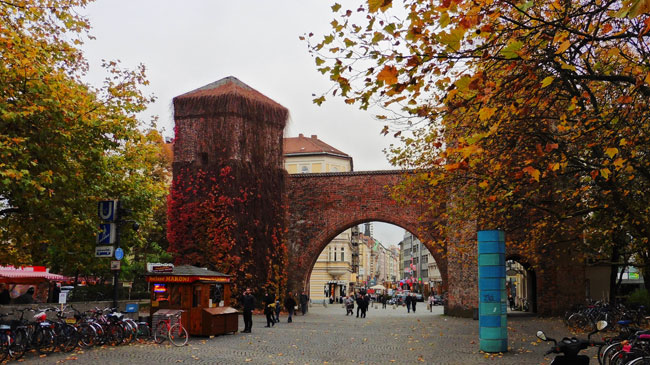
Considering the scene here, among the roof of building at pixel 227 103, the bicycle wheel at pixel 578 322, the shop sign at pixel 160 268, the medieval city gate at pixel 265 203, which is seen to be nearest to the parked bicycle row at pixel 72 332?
the shop sign at pixel 160 268

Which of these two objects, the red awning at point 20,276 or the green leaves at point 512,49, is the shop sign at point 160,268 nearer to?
the red awning at point 20,276

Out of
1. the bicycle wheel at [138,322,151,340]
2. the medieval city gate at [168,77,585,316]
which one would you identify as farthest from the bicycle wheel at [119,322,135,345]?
the medieval city gate at [168,77,585,316]

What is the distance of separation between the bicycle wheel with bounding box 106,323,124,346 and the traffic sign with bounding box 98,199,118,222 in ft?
9.22

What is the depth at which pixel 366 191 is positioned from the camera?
1205 inches

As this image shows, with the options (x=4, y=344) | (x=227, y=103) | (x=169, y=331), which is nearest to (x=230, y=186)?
(x=227, y=103)

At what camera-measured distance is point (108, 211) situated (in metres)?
15.9

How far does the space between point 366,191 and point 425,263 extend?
83769mm

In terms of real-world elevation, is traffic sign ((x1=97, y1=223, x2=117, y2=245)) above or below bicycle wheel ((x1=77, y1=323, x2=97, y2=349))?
above

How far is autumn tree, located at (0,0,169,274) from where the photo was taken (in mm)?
12117

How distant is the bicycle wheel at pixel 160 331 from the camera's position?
15102 millimetres

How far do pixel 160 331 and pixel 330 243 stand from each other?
4788cm

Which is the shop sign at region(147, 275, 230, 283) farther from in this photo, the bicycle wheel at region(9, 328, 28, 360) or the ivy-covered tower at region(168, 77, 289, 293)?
the ivy-covered tower at region(168, 77, 289, 293)

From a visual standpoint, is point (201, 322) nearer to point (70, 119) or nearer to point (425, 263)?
point (70, 119)

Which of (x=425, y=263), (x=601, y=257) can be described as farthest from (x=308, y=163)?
(x=425, y=263)
